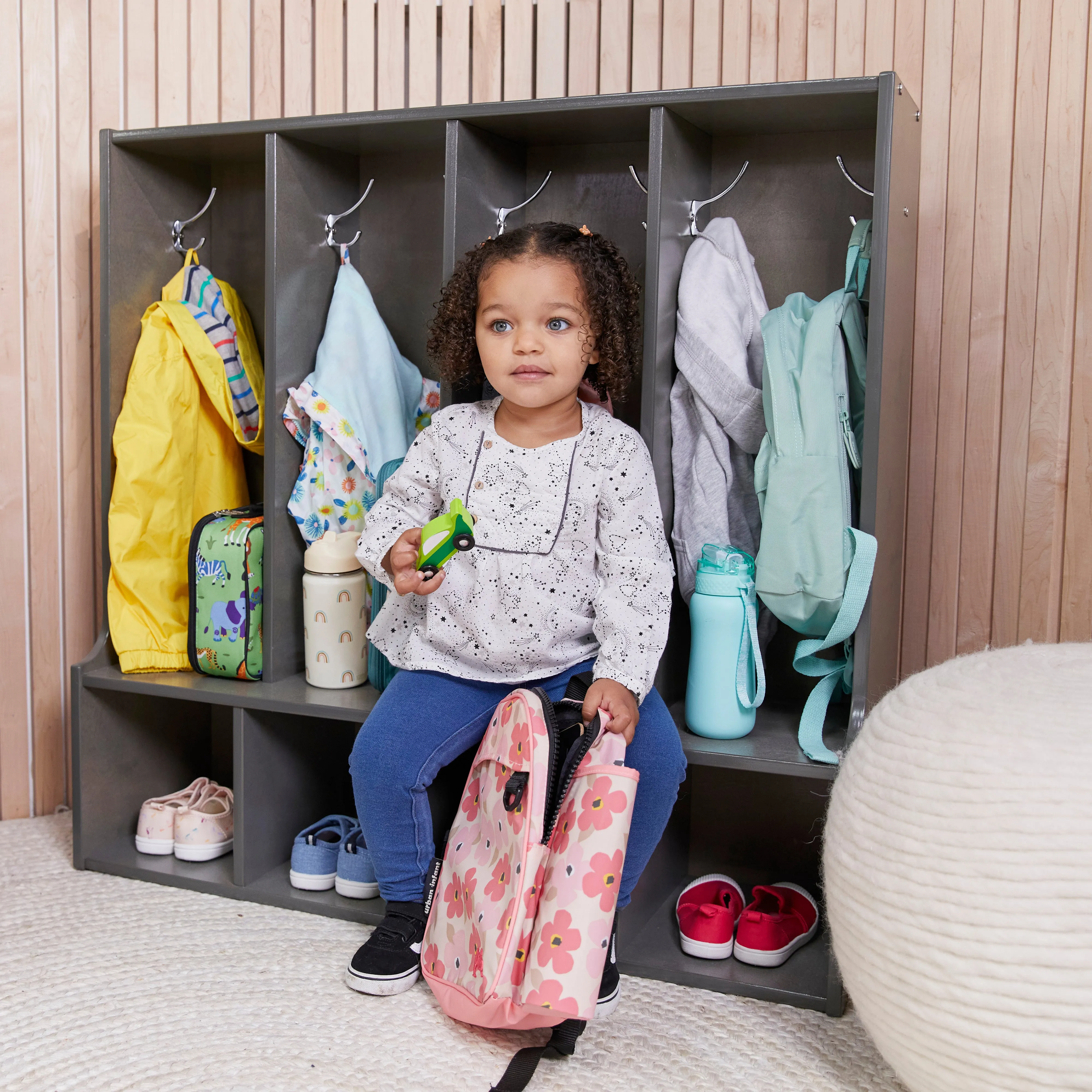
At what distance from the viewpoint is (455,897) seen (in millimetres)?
1702

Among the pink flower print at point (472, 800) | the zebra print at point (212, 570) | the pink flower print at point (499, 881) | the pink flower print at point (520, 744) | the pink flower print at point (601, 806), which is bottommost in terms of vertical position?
the pink flower print at point (499, 881)

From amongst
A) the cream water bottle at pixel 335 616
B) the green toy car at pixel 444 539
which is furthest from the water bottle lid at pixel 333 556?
the green toy car at pixel 444 539

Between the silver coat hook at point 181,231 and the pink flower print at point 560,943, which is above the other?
the silver coat hook at point 181,231

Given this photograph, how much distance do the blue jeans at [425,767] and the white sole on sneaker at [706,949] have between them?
0.52 feet

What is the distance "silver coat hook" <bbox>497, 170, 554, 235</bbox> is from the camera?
85.1 inches

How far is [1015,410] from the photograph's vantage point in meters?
2.13

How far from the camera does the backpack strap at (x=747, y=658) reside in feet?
6.08

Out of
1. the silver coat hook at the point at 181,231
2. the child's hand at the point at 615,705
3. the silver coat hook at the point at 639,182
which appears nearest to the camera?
the child's hand at the point at 615,705

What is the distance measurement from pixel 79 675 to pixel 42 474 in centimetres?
50

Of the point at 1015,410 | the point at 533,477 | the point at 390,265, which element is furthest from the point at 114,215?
the point at 1015,410

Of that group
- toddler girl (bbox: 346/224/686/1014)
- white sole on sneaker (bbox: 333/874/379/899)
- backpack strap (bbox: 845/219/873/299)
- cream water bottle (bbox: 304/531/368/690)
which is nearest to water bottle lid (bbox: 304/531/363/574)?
cream water bottle (bbox: 304/531/368/690)

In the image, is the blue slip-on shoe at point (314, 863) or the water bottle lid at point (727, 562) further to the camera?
the blue slip-on shoe at point (314, 863)

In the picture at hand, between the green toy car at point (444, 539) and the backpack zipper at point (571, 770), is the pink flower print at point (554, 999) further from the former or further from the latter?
the green toy car at point (444, 539)

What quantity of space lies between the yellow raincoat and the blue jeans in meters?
0.65
